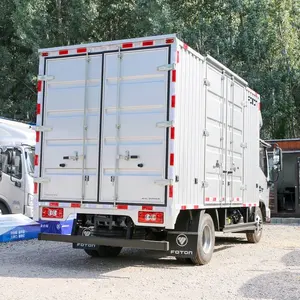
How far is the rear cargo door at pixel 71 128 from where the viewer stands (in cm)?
875

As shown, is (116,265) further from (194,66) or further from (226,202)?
(194,66)

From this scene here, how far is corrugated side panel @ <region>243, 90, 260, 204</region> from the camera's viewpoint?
458 inches

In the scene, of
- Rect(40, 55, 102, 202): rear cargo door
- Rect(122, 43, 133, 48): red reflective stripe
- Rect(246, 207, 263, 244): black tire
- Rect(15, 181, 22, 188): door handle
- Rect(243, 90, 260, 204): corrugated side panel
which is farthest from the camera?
Rect(15, 181, 22, 188): door handle

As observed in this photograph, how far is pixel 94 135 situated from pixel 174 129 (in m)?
1.45

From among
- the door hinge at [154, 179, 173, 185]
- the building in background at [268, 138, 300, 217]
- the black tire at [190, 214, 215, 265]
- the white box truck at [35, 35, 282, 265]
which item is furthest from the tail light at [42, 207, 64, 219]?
the building in background at [268, 138, 300, 217]

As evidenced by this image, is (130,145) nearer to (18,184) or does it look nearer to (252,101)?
(252,101)

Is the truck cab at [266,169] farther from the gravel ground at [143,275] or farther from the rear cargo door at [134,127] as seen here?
the rear cargo door at [134,127]

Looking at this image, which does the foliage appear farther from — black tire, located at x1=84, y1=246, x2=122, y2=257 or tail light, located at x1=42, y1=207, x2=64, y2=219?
tail light, located at x1=42, y1=207, x2=64, y2=219

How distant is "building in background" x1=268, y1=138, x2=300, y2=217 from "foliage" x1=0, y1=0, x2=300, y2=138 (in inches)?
137

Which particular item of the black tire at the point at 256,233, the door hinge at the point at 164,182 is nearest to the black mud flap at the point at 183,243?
the door hinge at the point at 164,182

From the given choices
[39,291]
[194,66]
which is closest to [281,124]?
[194,66]

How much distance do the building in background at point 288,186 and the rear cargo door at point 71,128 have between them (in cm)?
1342

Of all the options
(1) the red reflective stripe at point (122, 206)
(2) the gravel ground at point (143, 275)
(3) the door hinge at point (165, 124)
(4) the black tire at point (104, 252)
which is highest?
(3) the door hinge at point (165, 124)

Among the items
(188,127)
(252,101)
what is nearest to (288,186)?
(252,101)
